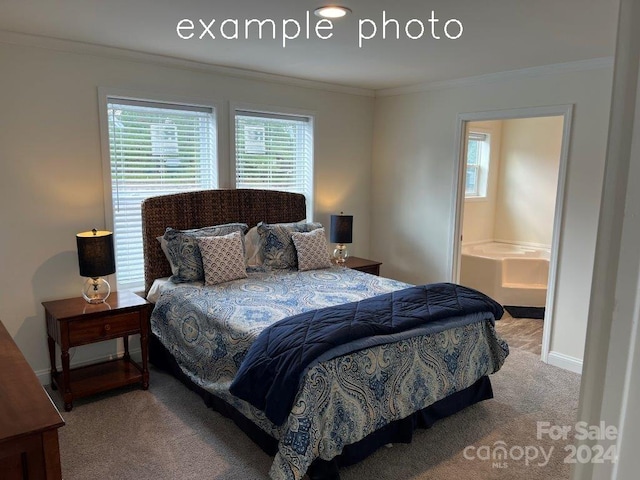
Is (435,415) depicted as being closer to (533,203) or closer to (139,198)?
(139,198)

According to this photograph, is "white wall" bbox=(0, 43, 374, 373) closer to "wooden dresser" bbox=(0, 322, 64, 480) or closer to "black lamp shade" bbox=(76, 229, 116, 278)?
"black lamp shade" bbox=(76, 229, 116, 278)

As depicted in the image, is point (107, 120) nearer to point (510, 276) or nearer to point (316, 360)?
point (316, 360)

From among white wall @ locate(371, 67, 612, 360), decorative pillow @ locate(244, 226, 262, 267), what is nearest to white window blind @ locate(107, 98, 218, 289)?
decorative pillow @ locate(244, 226, 262, 267)

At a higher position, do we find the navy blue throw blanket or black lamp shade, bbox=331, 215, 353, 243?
black lamp shade, bbox=331, 215, 353, 243

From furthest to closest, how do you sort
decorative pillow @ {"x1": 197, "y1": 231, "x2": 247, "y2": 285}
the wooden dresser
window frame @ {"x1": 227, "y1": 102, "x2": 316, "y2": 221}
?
window frame @ {"x1": 227, "y1": 102, "x2": 316, "y2": 221}, decorative pillow @ {"x1": 197, "y1": 231, "x2": 247, "y2": 285}, the wooden dresser

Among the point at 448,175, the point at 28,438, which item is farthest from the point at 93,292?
the point at 448,175

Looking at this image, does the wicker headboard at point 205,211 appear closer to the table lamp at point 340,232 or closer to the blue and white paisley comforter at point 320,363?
the table lamp at point 340,232

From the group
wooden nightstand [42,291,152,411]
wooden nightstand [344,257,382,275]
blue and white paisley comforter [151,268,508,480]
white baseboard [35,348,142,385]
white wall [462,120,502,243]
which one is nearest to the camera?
blue and white paisley comforter [151,268,508,480]

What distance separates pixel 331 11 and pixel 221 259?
6.44ft

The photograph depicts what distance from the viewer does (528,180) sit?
627 centimetres

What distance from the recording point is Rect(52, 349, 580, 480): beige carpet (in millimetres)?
2543

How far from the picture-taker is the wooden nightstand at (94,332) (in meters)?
3.10

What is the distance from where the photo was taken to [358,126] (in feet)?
17.3

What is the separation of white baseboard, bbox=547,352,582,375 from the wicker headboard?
2.61 m
